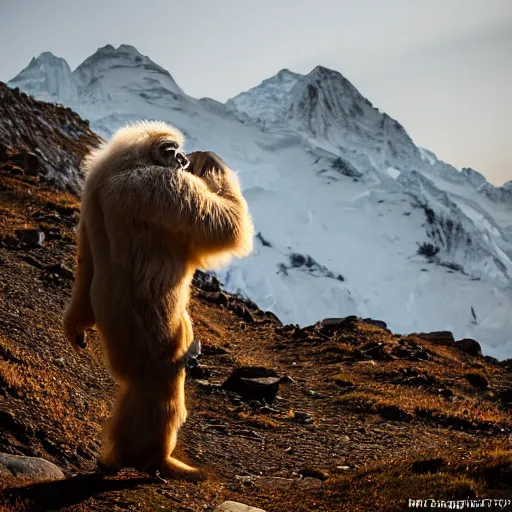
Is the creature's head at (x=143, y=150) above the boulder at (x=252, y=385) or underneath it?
above

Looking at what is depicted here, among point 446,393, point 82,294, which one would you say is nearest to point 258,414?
point 82,294

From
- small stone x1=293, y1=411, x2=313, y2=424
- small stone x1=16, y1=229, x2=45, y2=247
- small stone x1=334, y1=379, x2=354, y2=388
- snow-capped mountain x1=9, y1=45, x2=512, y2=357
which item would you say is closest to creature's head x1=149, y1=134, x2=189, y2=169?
small stone x1=293, y1=411, x2=313, y2=424

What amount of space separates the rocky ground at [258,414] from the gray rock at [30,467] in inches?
2.3

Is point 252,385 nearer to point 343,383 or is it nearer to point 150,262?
point 343,383

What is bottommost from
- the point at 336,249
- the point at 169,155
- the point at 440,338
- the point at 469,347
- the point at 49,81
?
the point at 169,155

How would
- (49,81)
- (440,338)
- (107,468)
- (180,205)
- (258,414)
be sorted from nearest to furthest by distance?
(180,205)
(107,468)
(258,414)
(440,338)
(49,81)

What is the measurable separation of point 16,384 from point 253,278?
127 metres

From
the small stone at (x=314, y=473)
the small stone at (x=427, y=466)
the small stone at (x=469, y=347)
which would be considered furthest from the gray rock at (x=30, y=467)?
the small stone at (x=469, y=347)

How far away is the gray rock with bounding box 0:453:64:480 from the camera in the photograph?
4008mm

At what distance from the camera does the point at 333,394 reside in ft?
36.0

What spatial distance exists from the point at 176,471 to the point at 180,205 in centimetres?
185

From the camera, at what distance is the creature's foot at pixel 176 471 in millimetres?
4234

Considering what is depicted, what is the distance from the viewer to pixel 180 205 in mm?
3805

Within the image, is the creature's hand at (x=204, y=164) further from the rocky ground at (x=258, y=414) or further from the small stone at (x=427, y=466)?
the small stone at (x=427, y=466)
